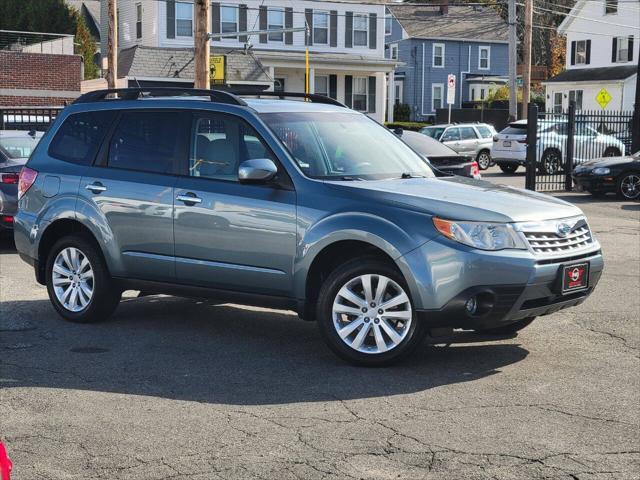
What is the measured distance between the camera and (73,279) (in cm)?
899

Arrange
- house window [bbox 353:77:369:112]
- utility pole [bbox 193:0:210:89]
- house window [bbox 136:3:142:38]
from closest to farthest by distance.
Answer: utility pole [bbox 193:0:210:89]
house window [bbox 136:3:142:38]
house window [bbox 353:77:369:112]

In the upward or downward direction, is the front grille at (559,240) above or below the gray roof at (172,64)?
below

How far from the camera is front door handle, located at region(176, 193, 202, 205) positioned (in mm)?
8094

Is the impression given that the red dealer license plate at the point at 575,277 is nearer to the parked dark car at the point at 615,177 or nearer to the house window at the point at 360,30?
the parked dark car at the point at 615,177

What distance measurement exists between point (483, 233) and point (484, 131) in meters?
31.1

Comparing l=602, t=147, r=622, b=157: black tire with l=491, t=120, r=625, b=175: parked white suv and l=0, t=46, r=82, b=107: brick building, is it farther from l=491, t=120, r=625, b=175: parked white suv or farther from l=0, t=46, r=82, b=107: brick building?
l=0, t=46, r=82, b=107: brick building

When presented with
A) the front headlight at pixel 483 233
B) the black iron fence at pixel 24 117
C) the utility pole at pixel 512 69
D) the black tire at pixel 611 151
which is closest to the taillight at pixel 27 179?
the front headlight at pixel 483 233

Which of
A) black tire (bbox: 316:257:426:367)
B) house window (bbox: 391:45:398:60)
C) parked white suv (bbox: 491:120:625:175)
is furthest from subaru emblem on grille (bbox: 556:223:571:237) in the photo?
house window (bbox: 391:45:398:60)

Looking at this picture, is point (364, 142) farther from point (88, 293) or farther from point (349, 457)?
point (349, 457)

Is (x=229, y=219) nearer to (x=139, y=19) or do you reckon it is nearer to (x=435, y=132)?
(x=435, y=132)

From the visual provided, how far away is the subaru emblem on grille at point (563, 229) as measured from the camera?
289 inches

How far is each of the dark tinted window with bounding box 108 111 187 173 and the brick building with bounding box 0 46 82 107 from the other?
34.3m

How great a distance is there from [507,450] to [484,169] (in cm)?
3286

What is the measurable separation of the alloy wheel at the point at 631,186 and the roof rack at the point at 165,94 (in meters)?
15.6
